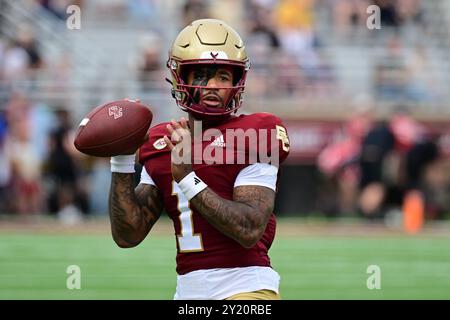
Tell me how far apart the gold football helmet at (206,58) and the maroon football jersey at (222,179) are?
92 millimetres

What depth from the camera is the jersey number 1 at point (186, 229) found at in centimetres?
409

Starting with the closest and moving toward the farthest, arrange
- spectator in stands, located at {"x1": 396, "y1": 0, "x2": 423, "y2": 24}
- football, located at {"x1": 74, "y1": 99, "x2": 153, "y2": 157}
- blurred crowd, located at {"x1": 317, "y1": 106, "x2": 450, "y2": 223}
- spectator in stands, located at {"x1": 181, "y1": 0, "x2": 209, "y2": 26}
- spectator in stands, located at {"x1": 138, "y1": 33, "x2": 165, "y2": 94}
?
football, located at {"x1": 74, "y1": 99, "x2": 153, "y2": 157}, blurred crowd, located at {"x1": 317, "y1": 106, "x2": 450, "y2": 223}, spectator in stands, located at {"x1": 138, "y1": 33, "x2": 165, "y2": 94}, spectator in stands, located at {"x1": 181, "y1": 0, "x2": 209, "y2": 26}, spectator in stands, located at {"x1": 396, "y1": 0, "x2": 423, "y2": 24}

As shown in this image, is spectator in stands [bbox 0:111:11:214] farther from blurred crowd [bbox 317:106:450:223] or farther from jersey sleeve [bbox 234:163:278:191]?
jersey sleeve [bbox 234:163:278:191]

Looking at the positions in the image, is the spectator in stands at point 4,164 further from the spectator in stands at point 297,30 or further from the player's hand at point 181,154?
the player's hand at point 181,154

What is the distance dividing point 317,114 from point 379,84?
1.36 m

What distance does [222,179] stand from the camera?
4.09 m

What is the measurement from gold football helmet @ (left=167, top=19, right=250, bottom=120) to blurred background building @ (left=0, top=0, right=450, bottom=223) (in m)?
10.2

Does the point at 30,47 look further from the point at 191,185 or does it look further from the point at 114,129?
the point at 191,185

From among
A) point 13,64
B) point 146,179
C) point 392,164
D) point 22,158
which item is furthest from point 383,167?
point 146,179

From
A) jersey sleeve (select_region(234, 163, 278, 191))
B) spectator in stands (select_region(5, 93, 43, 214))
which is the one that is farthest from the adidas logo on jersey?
spectator in stands (select_region(5, 93, 43, 214))

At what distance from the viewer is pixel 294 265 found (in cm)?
986

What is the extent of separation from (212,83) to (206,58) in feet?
0.34

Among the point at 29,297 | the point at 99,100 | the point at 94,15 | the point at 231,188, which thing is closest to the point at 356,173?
the point at 99,100

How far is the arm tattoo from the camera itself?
3.91 m
